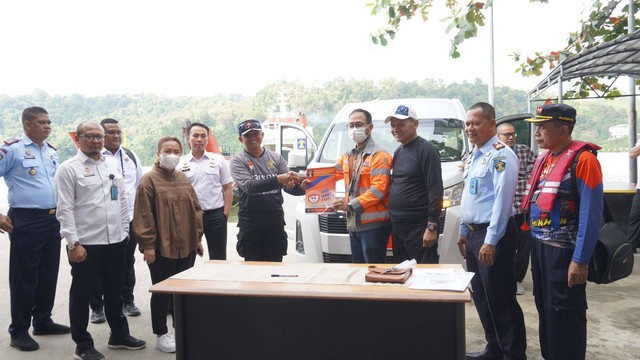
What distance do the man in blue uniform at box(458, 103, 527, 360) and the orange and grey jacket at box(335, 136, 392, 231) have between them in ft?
2.50

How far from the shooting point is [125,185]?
5.28 metres

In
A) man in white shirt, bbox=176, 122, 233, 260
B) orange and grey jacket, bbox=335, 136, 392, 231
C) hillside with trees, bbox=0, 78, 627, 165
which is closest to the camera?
orange and grey jacket, bbox=335, 136, 392, 231

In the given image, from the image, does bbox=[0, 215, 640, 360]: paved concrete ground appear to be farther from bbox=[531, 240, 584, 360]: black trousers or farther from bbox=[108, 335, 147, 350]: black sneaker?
bbox=[531, 240, 584, 360]: black trousers

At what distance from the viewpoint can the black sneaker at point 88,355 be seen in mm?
4191

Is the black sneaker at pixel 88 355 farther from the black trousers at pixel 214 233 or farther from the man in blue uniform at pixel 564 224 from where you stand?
the man in blue uniform at pixel 564 224

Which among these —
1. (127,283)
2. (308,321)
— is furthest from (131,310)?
(308,321)

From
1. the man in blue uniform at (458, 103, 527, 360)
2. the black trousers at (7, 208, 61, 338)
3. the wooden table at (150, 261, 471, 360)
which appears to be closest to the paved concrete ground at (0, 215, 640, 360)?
the black trousers at (7, 208, 61, 338)

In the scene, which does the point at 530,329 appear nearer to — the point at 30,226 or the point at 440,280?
the point at 440,280

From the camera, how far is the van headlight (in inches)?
213

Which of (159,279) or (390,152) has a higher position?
(390,152)

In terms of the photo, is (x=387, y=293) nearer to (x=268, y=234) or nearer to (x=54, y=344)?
(x=268, y=234)

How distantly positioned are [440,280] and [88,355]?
9.61ft

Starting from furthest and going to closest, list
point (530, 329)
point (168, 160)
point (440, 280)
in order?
point (530, 329)
point (168, 160)
point (440, 280)

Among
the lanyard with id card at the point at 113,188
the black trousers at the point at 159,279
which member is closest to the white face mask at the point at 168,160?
the lanyard with id card at the point at 113,188
